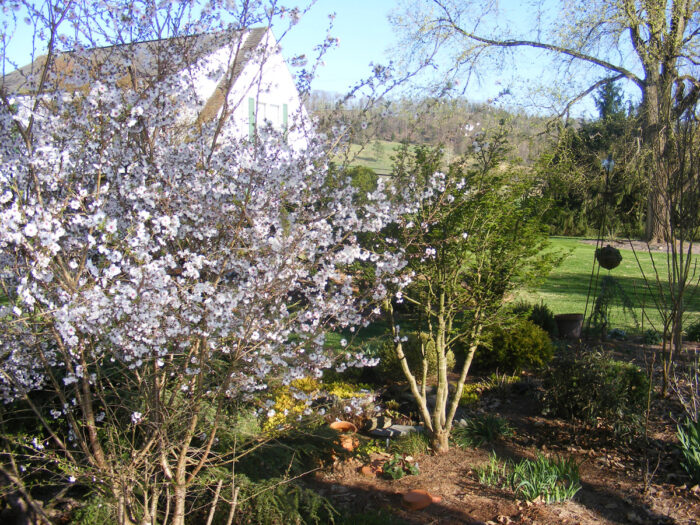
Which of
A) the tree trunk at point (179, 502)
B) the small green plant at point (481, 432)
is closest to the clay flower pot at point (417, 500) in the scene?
the small green plant at point (481, 432)

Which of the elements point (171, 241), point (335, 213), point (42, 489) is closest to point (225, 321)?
point (171, 241)

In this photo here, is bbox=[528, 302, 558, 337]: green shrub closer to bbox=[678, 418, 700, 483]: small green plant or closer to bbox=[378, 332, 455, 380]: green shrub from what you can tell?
bbox=[378, 332, 455, 380]: green shrub

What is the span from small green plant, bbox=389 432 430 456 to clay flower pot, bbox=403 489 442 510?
0.74 meters

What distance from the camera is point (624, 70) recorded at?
14734 millimetres

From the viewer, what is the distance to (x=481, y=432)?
16.4 ft

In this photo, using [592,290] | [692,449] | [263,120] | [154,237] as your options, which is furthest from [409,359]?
[592,290]

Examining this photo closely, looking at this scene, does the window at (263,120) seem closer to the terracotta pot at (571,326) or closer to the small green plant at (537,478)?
the small green plant at (537,478)

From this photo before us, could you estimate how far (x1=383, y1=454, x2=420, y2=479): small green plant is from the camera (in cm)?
425

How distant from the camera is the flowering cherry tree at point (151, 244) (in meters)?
2.38

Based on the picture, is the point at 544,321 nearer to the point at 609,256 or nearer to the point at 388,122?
the point at 609,256

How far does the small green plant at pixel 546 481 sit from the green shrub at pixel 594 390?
0.89m

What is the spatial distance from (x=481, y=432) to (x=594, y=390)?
108 cm

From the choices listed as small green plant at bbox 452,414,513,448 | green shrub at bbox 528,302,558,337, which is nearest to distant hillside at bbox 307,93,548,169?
small green plant at bbox 452,414,513,448

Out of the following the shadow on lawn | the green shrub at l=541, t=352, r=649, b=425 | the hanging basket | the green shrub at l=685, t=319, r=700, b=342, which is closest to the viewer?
the green shrub at l=541, t=352, r=649, b=425
